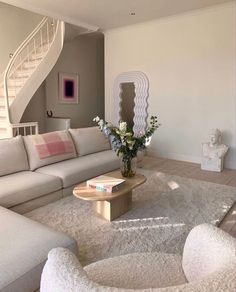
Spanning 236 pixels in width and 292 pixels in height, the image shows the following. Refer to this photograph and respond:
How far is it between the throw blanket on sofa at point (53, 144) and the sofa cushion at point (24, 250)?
1.52m

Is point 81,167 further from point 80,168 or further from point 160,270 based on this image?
point 160,270

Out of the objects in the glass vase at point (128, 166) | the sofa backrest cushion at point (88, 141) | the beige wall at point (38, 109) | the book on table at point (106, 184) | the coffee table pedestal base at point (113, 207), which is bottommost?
the coffee table pedestal base at point (113, 207)

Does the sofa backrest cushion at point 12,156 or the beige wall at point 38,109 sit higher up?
the beige wall at point 38,109

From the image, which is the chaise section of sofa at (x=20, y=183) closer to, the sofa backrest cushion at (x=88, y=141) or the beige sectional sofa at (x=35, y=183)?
the beige sectional sofa at (x=35, y=183)

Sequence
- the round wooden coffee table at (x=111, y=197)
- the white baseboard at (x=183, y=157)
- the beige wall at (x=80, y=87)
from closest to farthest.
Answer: the round wooden coffee table at (x=111, y=197) → the white baseboard at (x=183, y=157) → the beige wall at (x=80, y=87)

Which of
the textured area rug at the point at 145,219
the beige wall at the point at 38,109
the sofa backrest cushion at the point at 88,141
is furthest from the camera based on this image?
the beige wall at the point at 38,109

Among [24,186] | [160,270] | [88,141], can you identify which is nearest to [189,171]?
[88,141]

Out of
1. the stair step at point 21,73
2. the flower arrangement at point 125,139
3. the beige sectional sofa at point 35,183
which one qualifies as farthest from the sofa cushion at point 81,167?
the stair step at point 21,73

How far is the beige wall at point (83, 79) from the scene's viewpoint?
660 centimetres

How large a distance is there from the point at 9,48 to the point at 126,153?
468 cm

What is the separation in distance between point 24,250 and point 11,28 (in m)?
5.86

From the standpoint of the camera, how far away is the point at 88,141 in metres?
3.98

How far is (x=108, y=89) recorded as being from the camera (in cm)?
632

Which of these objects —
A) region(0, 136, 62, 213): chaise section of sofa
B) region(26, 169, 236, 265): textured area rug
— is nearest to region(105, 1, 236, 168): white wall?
region(26, 169, 236, 265): textured area rug
